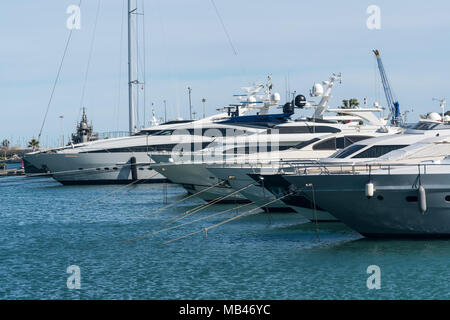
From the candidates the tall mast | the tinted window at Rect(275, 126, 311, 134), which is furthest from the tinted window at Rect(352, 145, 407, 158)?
the tall mast

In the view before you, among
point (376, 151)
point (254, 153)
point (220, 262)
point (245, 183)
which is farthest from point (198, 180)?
point (220, 262)

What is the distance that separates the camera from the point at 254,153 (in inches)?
1292

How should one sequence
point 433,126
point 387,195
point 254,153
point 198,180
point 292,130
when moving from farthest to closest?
point 292,130
point 198,180
point 254,153
point 433,126
point 387,195

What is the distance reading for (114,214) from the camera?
1329 inches

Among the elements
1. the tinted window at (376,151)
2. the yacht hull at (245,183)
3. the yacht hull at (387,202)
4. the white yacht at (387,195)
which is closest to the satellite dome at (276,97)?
the yacht hull at (245,183)

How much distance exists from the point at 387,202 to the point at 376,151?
4.16 m

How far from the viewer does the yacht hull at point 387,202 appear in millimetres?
19938

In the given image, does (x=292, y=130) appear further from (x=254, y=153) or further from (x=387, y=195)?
(x=387, y=195)

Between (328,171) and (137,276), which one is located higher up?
(328,171)

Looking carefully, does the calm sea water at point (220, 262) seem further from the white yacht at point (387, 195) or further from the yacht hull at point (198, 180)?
the yacht hull at point (198, 180)

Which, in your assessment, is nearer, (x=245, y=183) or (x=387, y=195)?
(x=387, y=195)
